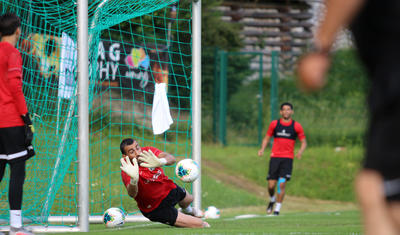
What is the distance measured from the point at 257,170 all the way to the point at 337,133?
3447 millimetres

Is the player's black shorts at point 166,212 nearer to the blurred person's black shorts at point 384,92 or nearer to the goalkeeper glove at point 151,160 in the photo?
the goalkeeper glove at point 151,160

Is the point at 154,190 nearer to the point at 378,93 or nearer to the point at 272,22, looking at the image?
the point at 378,93

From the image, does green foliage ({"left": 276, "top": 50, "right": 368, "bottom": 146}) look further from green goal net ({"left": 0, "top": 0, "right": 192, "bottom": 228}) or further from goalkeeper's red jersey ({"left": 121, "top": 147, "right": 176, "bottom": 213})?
goalkeeper's red jersey ({"left": 121, "top": 147, "right": 176, "bottom": 213})

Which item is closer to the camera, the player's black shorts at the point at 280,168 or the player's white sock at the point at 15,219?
the player's white sock at the point at 15,219

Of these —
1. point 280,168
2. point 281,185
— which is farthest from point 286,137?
point 281,185

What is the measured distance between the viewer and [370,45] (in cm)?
234

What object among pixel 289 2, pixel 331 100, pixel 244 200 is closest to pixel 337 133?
pixel 331 100

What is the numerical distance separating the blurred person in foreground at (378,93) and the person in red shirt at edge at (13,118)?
3.59 m

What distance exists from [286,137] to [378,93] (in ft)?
30.1

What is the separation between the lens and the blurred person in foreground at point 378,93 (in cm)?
219

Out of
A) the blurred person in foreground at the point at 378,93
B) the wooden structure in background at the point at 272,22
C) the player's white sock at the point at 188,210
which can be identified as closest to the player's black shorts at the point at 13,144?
the player's white sock at the point at 188,210

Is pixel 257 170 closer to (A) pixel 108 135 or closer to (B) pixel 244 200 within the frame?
(B) pixel 244 200

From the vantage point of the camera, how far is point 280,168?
449 inches

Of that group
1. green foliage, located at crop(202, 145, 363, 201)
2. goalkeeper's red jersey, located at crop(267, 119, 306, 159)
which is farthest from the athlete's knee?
green foliage, located at crop(202, 145, 363, 201)
